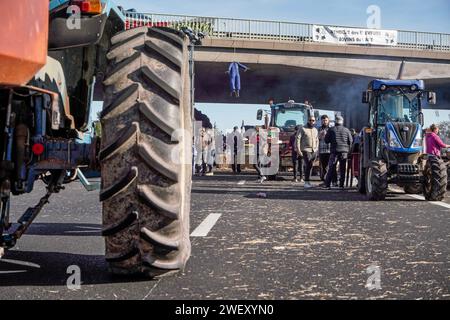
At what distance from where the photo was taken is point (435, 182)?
11.9 metres

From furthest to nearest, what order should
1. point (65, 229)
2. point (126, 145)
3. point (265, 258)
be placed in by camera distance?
point (65, 229) < point (265, 258) < point (126, 145)

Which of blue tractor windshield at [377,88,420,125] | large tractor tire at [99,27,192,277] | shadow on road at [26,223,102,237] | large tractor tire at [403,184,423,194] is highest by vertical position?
blue tractor windshield at [377,88,420,125]

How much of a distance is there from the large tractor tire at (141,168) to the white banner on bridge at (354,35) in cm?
3961

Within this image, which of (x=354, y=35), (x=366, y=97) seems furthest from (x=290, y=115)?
(x=354, y=35)

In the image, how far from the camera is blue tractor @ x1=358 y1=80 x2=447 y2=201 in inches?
479

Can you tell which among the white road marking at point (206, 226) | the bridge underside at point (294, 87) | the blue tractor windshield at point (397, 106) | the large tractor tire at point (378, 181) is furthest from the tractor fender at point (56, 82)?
the bridge underside at point (294, 87)

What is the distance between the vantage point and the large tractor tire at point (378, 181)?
12.1 metres

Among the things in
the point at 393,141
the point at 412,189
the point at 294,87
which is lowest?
the point at 412,189

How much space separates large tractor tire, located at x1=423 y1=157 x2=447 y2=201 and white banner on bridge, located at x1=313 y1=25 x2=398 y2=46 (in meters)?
31.1

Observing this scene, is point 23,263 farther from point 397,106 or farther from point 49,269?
point 397,106

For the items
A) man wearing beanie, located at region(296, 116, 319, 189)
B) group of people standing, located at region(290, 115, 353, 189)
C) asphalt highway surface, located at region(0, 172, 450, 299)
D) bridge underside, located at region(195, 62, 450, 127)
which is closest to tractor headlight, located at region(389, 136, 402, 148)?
group of people standing, located at region(290, 115, 353, 189)

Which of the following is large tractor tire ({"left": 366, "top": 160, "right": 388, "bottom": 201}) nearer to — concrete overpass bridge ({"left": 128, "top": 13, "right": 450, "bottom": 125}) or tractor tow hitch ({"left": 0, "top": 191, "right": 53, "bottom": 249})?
tractor tow hitch ({"left": 0, "top": 191, "right": 53, "bottom": 249})

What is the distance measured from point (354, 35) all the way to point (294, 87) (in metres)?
7.42
